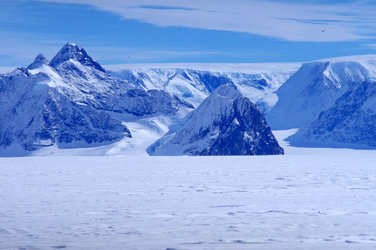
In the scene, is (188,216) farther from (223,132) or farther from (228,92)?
(228,92)

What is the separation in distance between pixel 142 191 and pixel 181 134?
152 metres

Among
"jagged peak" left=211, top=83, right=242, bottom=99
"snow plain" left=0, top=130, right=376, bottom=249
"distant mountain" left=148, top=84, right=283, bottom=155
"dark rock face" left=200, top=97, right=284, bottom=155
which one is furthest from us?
"jagged peak" left=211, top=83, right=242, bottom=99

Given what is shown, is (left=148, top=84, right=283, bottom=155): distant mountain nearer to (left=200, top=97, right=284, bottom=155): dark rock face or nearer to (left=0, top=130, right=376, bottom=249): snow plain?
(left=200, top=97, right=284, bottom=155): dark rock face

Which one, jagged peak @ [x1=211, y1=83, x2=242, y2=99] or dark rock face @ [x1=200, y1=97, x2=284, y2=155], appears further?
Answer: jagged peak @ [x1=211, y1=83, x2=242, y2=99]

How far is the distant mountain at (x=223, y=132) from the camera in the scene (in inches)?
7023

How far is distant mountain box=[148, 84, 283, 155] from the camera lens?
17838 cm

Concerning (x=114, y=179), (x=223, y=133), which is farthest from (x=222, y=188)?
(x=223, y=133)

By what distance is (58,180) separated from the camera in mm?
41812

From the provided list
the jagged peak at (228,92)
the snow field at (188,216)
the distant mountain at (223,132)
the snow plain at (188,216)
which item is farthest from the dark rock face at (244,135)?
the snow plain at (188,216)

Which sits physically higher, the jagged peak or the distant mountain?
the jagged peak

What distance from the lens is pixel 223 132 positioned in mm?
183250

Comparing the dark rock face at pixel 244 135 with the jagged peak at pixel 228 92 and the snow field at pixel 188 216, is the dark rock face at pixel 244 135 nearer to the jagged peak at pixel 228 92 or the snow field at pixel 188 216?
the jagged peak at pixel 228 92

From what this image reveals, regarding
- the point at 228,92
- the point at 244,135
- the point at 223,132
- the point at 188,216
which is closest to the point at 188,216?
the point at 188,216

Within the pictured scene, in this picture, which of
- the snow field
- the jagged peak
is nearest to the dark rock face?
the jagged peak
